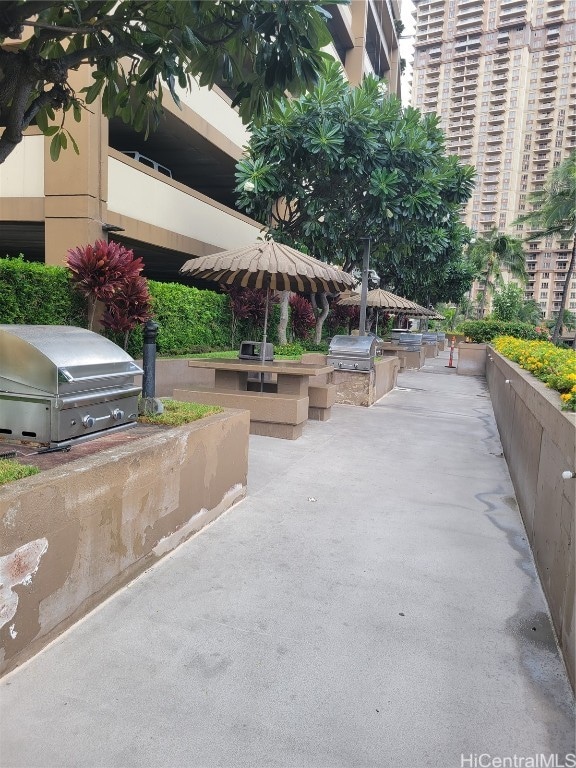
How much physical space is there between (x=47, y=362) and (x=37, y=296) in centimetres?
587

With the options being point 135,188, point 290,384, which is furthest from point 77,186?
point 290,384

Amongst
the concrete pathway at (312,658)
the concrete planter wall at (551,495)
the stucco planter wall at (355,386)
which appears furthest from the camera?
the stucco planter wall at (355,386)

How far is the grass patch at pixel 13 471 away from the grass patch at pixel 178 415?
1.56m

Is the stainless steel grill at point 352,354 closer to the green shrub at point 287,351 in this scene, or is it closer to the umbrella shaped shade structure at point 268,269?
the green shrub at point 287,351

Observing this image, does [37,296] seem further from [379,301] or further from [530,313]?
[530,313]

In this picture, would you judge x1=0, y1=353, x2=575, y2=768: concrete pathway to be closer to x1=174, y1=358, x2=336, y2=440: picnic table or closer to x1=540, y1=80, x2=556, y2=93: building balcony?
x1=174, y1=358, x2=336, y2=440: picnic table

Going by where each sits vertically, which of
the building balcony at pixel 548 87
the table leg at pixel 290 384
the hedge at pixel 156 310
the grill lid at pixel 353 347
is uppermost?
the building balcony at pixel 548 87

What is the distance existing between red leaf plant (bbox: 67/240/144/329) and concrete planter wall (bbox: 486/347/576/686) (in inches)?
251

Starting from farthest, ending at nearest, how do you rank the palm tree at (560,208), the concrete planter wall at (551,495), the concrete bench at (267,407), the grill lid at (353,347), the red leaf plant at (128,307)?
1. the palm tree at (560,208)
2. the grill lid at (353,347)
3. the red leaf plant at (128,307)
4. the concrete bench at (267,407)
5. the concrete planter wall at (551,495)

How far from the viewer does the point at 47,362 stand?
Result: 3383mm

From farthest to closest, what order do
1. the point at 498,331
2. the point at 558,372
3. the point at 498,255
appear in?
1. the point at 498,255
2. the point at 498,331
3. the point at 558,372

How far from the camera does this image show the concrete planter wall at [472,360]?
945 inches

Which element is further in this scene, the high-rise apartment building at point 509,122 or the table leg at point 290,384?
the high-rise apartment building at point 509,122

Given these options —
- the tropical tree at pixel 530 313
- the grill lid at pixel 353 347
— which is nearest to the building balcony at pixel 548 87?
the tropical tree at pixel 530 313
